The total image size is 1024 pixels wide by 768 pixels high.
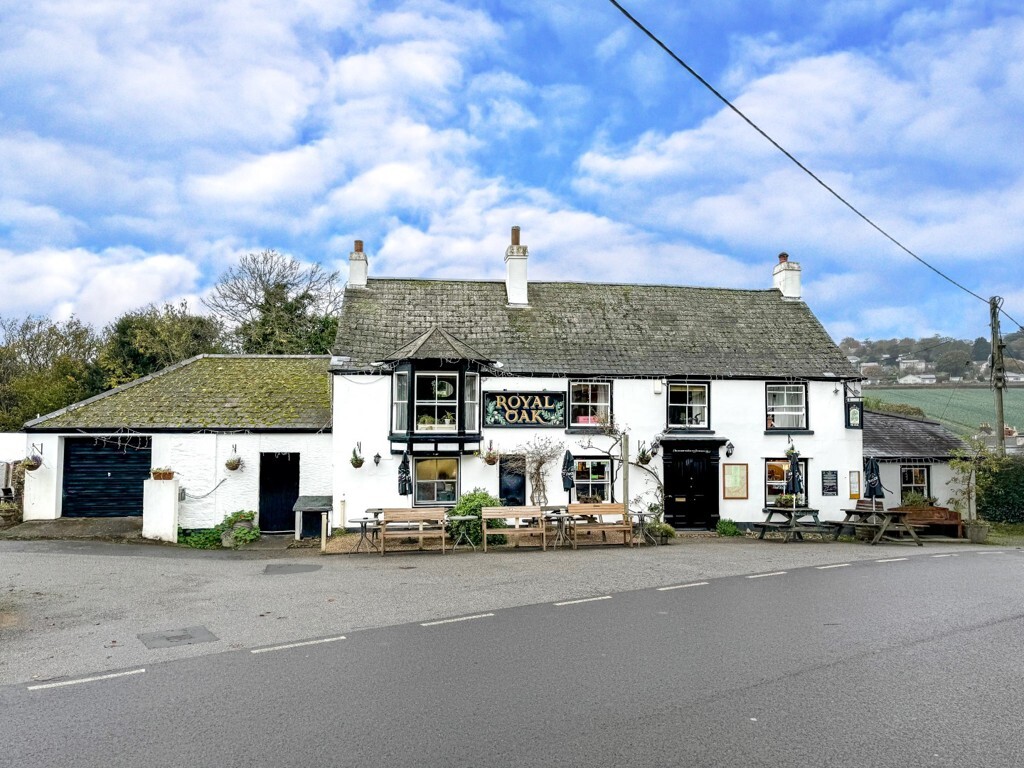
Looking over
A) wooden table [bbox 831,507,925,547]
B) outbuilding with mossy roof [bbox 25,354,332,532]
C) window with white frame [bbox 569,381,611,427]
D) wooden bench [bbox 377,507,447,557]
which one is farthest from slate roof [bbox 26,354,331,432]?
wooden table [bbox 831,507,925,547]

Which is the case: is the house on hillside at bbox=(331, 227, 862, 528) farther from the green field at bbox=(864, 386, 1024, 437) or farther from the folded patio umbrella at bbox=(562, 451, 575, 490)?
the green field at bbox=(864, 386, 1024, 437)

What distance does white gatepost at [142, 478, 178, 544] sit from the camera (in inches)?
760

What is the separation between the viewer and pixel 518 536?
18.9 metres

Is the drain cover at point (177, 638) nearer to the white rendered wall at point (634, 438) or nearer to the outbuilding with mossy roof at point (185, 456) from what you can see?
the white rendered wall at point (634, 438)

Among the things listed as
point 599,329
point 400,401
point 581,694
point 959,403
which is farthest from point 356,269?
point 959,403

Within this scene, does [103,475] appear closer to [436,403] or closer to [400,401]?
[400,401]

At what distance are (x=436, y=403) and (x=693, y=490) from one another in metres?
8.39

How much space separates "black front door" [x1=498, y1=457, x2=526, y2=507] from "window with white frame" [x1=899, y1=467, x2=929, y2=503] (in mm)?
14851

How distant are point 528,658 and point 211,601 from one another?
20.3 feet

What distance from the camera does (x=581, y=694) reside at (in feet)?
22.4

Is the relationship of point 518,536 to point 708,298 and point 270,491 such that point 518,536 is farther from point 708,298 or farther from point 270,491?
point 708,298

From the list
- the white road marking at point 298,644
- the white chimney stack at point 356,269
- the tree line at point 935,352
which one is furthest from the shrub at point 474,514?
the tree line at point 935,352

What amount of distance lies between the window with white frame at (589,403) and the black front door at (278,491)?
831 cm

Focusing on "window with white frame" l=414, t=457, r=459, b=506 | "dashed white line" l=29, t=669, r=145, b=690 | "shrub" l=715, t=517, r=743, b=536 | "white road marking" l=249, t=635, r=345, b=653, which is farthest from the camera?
"shrub" l=715, t=517, r=743, b=536
